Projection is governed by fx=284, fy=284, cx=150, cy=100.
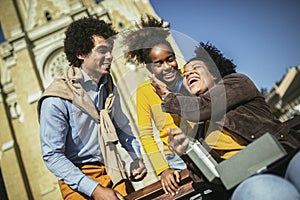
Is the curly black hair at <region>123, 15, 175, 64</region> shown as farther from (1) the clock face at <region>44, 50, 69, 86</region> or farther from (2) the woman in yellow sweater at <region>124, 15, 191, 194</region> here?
(1) the clock face at <region>44, 50, 69, 86</region>

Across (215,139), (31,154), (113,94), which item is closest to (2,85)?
(31,154)

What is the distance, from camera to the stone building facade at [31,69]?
12477mm

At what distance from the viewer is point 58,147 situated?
77.3 inches

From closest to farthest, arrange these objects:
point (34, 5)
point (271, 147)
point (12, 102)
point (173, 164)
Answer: point (271, 147), point (173, 164), point (12, 102), point (34, 5)

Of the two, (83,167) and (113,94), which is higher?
(113,94)

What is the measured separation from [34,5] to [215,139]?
17617mm

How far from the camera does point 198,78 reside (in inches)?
72.7

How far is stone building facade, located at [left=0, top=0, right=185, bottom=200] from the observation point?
40.9 feet

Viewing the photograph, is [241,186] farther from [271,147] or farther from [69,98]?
[69,98]

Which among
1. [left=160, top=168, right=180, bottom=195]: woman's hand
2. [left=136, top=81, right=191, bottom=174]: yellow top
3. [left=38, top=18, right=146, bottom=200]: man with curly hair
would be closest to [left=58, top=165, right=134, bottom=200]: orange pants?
[left=38, top=18, right=146, bottom=200]: man with curly hair

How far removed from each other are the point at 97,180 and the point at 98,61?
0.98 metres

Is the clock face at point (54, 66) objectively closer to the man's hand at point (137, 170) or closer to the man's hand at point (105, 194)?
the man's hand at point (137, 170)

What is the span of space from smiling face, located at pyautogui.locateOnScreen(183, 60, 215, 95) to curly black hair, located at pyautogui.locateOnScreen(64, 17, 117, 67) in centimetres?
98

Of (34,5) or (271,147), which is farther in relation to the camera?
(34,5)
